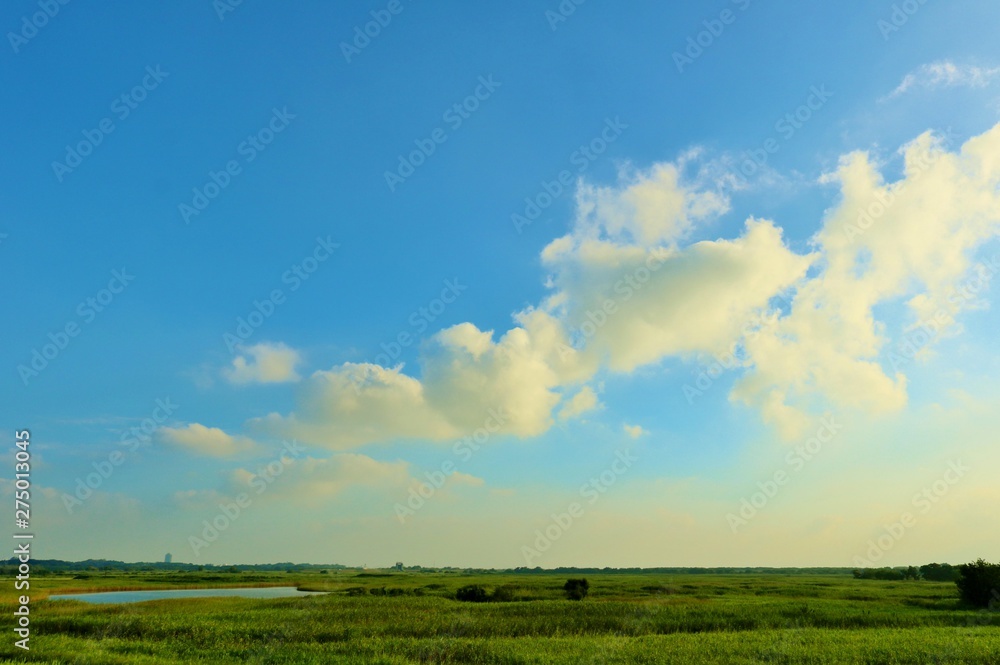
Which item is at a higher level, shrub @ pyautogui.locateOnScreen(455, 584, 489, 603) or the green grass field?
the green grass field

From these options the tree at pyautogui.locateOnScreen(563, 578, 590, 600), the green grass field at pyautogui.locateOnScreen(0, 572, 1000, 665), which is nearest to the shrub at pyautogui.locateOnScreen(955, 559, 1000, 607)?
the green grass field at pyautogui.locateOnScreen(0, 572, 1000, 665)

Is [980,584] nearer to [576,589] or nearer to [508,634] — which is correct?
Result: [576,589]

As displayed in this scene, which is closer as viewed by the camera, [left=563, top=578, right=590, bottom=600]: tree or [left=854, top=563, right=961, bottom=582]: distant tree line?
[left=563, top=578, right=590, bottom=600]: tree

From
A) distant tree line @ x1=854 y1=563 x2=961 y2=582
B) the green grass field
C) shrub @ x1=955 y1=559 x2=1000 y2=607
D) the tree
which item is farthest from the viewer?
distant tree line @ x1=854 y1=563 x2=961 y2=582

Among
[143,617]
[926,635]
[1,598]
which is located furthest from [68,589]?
[926,635]

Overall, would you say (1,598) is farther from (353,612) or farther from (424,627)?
(424,627)

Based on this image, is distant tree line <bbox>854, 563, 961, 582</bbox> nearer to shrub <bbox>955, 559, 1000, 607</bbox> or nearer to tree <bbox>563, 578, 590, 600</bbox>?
shrub <bbox>955, 559, 1000, 607</bbox>

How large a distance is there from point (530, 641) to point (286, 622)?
1725 centimetres

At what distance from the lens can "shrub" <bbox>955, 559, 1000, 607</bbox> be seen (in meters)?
56.3

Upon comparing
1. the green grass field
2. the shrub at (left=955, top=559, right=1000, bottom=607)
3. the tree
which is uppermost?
the green grass field

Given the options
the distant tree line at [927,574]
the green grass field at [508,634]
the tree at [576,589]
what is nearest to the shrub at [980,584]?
the green grass field at [508,634]

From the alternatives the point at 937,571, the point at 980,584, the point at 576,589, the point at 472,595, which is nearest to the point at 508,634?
the point at 472,595

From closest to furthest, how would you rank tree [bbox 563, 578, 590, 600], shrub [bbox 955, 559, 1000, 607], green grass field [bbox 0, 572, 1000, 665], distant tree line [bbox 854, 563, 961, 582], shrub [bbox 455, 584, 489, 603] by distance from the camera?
green grass field [bbox 0, 572, 1000, 665]
shrub [bbox 955, 559, 1000, 607]
shrub [bbox 455, 584, 489, 603]
tree [bbox 563, 578, 590, 600]
distant tree line [bbox 854, 563, 961, 582]

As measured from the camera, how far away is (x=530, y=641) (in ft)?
114
